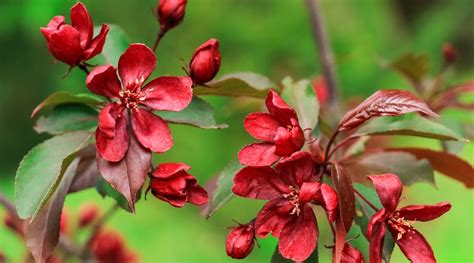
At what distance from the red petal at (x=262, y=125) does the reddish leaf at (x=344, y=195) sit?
0.06 m

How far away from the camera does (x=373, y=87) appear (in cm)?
289

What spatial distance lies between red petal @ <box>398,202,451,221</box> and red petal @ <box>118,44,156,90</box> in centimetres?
26

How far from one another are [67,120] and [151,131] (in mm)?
137

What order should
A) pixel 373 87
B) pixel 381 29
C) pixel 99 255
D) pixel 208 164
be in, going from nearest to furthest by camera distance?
pixel 99 255 → pixel 208 164 → pixel 373 87 → pixel 381 29

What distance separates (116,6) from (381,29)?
3.46 feet

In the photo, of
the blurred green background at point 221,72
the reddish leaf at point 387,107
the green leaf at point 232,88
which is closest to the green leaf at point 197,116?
the green leaf at point 232,88

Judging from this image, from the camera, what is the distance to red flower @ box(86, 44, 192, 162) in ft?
2.35

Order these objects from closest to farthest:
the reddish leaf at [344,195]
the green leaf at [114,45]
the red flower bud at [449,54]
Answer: the reddish leaf at [344,195] → the green leaf at [114,45] → the red flower bud at [449,54]

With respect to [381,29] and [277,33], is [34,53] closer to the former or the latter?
[277,33]

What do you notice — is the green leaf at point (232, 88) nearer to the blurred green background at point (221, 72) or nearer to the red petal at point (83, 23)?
the red petal at point (83, 23)

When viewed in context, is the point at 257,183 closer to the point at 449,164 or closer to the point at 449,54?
the point at 449,164

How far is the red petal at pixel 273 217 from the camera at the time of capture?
72 cm

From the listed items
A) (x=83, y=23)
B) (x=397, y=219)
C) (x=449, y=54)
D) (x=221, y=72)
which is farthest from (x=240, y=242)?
(x=221, y=72)

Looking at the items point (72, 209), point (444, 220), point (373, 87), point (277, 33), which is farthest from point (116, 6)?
point (444, 220)
